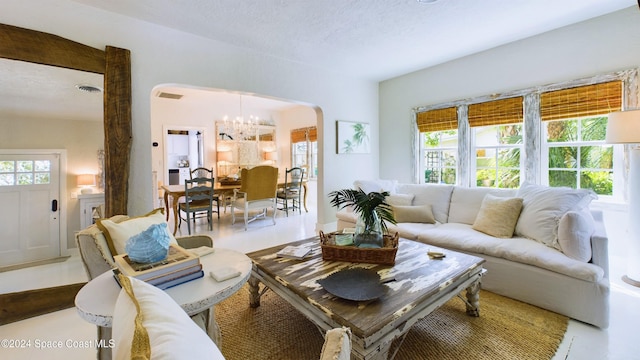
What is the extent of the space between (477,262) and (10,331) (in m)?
3.29

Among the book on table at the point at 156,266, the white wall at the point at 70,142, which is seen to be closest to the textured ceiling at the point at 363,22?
the white wall at the point at 70,142

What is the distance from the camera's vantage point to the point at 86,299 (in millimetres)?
1070

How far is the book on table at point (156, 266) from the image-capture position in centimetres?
110

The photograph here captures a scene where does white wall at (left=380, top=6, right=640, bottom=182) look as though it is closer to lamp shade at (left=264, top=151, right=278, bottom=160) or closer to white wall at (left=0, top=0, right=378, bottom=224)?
white wall at (left=0, top=0, right=378, bottom=224)

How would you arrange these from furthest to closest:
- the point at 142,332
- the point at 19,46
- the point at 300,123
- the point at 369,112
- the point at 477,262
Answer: the point at 300,123 < the point at 369,112 < the point at 19,46 < the point at 477,262 < the point at 142,332

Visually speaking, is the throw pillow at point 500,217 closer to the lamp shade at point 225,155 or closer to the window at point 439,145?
the window at point 439,145

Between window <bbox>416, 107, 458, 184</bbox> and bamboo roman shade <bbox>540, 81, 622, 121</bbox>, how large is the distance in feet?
3.53

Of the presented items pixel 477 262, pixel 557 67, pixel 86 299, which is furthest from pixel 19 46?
pixel 557 67

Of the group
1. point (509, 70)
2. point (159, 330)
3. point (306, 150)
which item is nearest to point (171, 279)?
point (159, 330)

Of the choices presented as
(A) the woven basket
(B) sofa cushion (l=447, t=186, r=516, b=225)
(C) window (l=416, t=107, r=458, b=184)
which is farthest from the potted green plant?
(C) window (l=416, t=107, r=458, b=184)

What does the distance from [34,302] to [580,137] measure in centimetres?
544

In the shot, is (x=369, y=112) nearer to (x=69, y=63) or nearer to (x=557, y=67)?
(x=557, y=67)

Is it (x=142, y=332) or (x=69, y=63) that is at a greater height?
(x=69, y=63)

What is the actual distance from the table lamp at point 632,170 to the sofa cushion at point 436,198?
4.80ft
